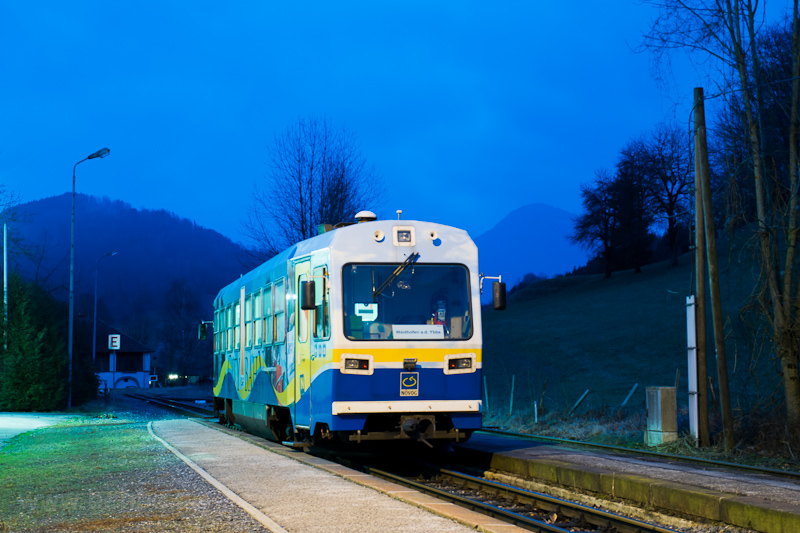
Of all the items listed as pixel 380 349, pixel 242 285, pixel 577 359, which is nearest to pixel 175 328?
pixel 577 359

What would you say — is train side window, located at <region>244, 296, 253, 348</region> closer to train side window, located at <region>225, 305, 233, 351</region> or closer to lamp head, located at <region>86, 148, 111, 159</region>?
train side window, located at <region>225, 305, 233, 351</region>

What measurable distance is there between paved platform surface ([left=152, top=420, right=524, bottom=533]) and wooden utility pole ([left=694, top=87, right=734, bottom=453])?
6.74 metres

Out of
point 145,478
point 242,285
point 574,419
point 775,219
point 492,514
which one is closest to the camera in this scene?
point 492,514

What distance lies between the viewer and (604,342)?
51938 mm

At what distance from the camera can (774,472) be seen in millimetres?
11930

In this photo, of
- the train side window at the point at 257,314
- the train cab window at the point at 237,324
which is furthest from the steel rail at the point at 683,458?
the train cab window at the point at 237,324

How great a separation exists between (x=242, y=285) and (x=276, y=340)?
4517mm

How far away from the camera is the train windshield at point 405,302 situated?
12.3m

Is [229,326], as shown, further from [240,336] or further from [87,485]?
[87,485]

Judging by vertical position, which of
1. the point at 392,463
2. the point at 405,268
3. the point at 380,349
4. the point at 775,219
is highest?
the point at 775,219

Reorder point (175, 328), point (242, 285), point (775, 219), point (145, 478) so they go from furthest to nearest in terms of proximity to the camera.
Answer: point (175, 328)
point (242, 285)
point (775, 219)
point (145, 478)

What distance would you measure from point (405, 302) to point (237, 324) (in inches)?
332

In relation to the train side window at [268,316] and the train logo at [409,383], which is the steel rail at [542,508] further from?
the train side window at [268,316]

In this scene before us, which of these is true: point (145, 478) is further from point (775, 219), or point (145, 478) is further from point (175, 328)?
point (175, 328)
